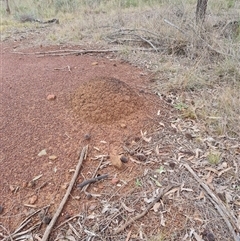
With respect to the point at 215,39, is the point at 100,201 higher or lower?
lower

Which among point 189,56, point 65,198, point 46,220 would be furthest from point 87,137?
point 189,56

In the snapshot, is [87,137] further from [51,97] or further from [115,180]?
[51,97]

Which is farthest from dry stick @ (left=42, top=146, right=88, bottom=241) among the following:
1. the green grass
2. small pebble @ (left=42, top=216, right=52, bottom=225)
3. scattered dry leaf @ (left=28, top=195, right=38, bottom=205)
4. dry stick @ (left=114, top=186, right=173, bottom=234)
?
the green grass

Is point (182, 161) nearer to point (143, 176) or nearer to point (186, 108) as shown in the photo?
point (143, 176)

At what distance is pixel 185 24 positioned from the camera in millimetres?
3363

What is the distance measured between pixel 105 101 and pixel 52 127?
426 millimetres

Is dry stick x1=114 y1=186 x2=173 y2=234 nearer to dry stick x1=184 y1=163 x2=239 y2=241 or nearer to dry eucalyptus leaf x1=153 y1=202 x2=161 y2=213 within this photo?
dry eucalyptus leaf x1=153 y1=202 x2=161 y2=213

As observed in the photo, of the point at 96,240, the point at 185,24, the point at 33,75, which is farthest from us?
the point at 185,24

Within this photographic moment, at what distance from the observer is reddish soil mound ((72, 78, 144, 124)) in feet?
6.34

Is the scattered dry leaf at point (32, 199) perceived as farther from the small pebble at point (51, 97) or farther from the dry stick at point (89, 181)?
the small pebble at point (51, 97)

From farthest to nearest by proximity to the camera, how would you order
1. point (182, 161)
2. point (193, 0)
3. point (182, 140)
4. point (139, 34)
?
point (193, 0) < point (139, 34) < point (182, 140) < point (182, 161)

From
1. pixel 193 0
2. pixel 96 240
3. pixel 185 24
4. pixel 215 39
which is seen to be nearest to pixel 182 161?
pixel 96 240

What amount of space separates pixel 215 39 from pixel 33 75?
6.58 feet

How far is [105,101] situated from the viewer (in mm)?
2002
